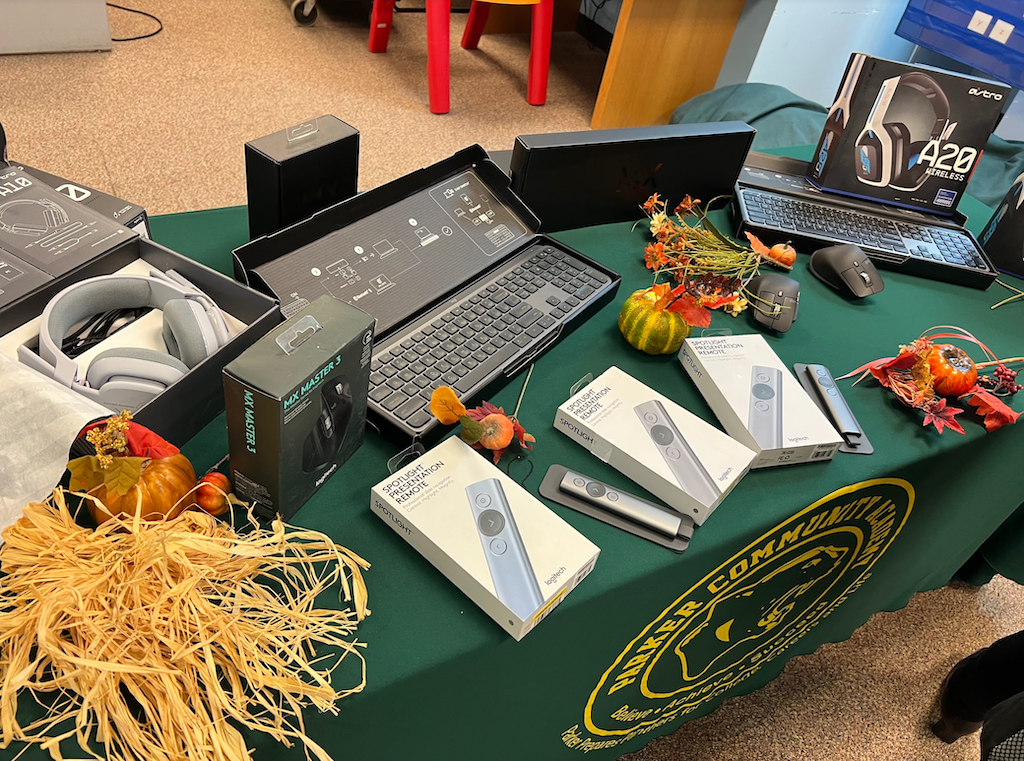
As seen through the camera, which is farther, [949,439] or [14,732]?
[949,439]

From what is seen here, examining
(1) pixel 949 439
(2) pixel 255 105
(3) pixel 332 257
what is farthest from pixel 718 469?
(2) pixel 255 105

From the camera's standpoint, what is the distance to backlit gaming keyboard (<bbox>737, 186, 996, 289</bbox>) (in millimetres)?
1273

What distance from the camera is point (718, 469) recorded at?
0.81 meters

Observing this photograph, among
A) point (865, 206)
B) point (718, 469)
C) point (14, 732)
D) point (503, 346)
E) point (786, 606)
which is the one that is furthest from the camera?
point (865, 206)

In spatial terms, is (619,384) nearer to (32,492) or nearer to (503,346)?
(503,346)

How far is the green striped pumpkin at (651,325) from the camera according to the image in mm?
976

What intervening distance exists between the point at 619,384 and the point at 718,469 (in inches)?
6.3

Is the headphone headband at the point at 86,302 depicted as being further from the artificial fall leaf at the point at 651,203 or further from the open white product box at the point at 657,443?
the artificial fall leaf at the point at 651,203

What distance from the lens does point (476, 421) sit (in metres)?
0.76

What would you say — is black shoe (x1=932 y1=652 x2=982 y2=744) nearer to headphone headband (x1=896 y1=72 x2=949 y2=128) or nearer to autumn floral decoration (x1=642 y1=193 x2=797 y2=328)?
autumn floral decoration (x1=642 y1=193 x2=797 y2=328)

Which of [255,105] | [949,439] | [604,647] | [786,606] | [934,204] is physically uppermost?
[934,204]

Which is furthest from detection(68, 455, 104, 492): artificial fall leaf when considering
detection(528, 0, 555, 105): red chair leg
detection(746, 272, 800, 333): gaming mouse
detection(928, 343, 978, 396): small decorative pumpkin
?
detection(528, 0, 555, 105): red chair leg

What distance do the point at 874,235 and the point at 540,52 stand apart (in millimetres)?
2274

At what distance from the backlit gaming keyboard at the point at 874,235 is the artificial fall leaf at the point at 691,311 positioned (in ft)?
1.22
